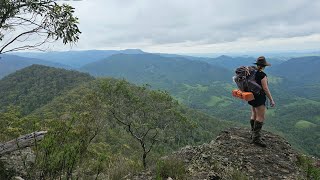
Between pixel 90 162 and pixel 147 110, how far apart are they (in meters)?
6.30

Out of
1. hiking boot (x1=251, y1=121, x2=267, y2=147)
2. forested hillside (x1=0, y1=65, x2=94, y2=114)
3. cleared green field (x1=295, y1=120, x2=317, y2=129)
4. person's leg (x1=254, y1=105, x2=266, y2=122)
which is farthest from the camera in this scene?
cleared green field (x1=295, y1=120, x2=317, y2=129)

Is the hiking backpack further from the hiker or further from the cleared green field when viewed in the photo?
the cleared green field

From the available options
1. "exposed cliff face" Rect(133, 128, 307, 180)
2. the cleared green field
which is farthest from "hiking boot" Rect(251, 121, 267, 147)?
the cleared green field

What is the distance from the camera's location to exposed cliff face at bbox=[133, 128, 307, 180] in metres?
7.49

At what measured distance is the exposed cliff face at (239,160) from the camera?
7492 millimetres

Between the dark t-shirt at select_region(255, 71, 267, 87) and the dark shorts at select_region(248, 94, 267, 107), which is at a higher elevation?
the dark t-shirt at select_region(255, 71, 267, 87)

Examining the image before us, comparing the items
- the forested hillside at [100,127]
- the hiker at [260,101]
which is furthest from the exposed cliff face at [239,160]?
the forested hillside at [100,127]

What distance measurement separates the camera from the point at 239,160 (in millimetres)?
8516

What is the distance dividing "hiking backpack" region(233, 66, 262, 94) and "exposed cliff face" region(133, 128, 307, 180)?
1739mm

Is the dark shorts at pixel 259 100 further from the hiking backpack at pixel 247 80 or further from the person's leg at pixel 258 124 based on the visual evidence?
the hiking backpack at pixel 247 80

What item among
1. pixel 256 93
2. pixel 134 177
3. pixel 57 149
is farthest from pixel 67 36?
pixel 256 93

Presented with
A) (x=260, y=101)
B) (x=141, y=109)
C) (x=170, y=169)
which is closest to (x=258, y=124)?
(x=260, y=101)

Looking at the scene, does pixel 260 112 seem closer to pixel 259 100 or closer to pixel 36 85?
pixel 259 100

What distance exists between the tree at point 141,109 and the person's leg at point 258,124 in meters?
5.10
